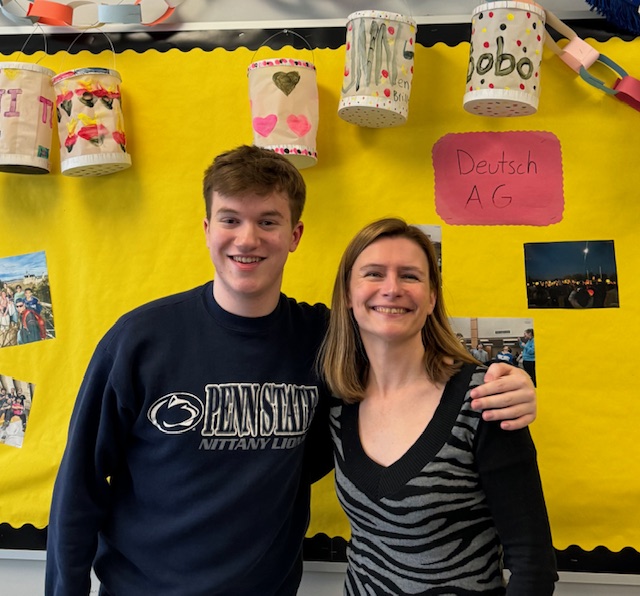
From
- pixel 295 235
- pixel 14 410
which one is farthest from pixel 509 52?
pixel 14 410

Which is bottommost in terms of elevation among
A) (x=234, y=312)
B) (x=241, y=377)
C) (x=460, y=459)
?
(x=460, y=459)

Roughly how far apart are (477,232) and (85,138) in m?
0.81

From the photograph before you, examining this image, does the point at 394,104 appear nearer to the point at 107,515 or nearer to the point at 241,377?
the point at 241,377

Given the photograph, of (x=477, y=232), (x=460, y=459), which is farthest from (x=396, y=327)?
(x=477, y=232)

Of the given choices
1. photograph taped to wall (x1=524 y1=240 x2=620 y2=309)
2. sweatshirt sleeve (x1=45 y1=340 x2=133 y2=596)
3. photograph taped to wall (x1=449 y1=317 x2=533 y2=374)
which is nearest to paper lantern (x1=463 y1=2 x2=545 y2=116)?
photograph taped to wall (x1=524 y1=240 x2=620 y2=309)

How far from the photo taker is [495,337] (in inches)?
47.4

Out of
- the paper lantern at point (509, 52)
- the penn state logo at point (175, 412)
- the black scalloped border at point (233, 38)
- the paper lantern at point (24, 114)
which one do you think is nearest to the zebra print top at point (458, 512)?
the penn state logo at point (175, 412)

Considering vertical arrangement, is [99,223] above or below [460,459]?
above

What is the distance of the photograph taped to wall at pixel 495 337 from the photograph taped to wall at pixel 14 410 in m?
0.94

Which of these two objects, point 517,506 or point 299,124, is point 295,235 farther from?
point 517,506

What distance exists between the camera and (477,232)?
1.21 meters

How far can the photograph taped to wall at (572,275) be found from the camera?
1185mm

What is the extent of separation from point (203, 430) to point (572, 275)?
2.56 feet

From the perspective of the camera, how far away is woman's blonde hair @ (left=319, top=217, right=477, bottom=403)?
3.05ft
